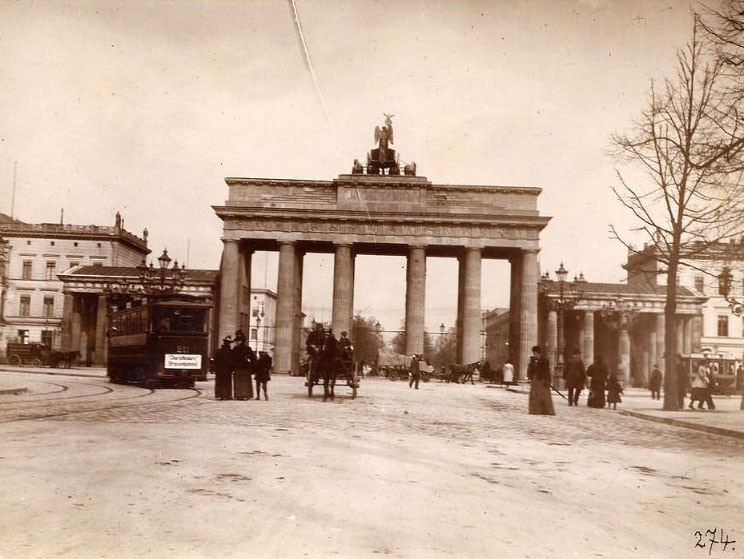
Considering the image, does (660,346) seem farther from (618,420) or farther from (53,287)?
(53,287)

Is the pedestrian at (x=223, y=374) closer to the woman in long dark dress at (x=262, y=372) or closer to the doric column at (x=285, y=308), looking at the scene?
the woman in long dark dress at (x=262, y=372)

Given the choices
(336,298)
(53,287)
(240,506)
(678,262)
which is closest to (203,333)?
(678,262)

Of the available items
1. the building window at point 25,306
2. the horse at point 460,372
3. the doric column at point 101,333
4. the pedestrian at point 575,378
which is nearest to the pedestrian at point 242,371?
the pedestrian at point 575,378

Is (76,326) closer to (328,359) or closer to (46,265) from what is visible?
(46,265)

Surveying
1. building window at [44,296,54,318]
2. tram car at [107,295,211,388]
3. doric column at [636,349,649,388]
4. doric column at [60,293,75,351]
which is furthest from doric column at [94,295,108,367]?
doric column at [636,349,649,388]

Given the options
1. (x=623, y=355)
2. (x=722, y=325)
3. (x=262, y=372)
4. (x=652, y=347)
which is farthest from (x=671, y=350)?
(x=652, y=347)

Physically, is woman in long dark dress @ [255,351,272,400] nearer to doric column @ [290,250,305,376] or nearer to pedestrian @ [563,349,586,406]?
pedestrian @ [563,349,586,406]

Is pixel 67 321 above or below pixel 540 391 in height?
above
